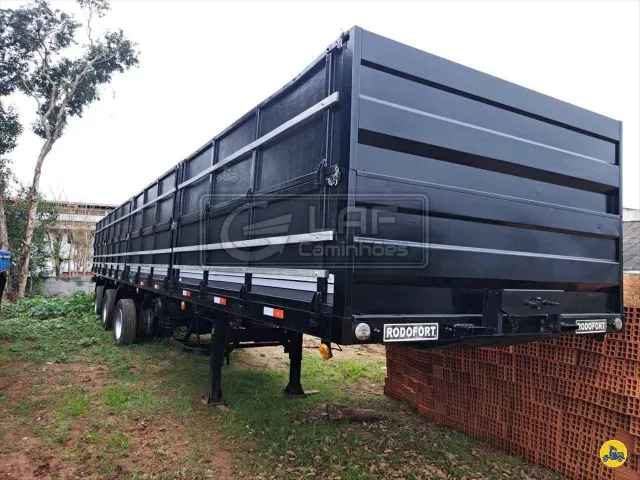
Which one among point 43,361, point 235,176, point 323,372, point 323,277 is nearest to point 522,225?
point 323,277

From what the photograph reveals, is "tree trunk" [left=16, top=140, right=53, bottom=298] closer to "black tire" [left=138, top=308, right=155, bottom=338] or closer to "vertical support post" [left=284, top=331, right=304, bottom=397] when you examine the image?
"black tire" [left=138, top=308, right=155, bottom=338]

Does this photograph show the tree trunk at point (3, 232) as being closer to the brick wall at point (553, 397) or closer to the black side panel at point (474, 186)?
the brick wall at point (553, 397)

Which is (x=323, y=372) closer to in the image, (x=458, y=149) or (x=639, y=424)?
(x=639, y=424)

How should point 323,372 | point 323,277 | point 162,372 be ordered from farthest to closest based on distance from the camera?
1. point 323,372
2. point 162,372
3. point 323,277

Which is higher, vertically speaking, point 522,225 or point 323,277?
point 522,225

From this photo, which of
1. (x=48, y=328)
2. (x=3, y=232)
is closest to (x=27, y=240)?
(x=3, y=232)

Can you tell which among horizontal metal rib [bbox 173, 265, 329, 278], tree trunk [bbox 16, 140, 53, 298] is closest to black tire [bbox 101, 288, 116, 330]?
horizontal metal rib [bbox 173, 265, 329, 278]

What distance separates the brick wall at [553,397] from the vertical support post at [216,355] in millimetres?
2300

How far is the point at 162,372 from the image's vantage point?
6098 mm

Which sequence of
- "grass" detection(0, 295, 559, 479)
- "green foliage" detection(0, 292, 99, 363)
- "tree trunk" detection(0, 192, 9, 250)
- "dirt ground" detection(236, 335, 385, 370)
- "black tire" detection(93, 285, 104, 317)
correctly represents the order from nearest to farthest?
"grass" detection(0, 295, 559, 479)
"dirt ground" detection(236, 335, 385, 370)
"green foliage" detection(0, 292, 99, 363)
"black tire" detection(93, 285, 104, 317)
"tree trunk" detection(0, 192, 9, 250)

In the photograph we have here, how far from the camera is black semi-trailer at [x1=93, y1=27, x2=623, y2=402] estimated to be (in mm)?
2271

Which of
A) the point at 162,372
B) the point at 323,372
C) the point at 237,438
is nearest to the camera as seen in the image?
the point at 237,438

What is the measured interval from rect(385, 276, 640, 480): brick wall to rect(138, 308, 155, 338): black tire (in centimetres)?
500

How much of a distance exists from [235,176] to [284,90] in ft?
3.25
